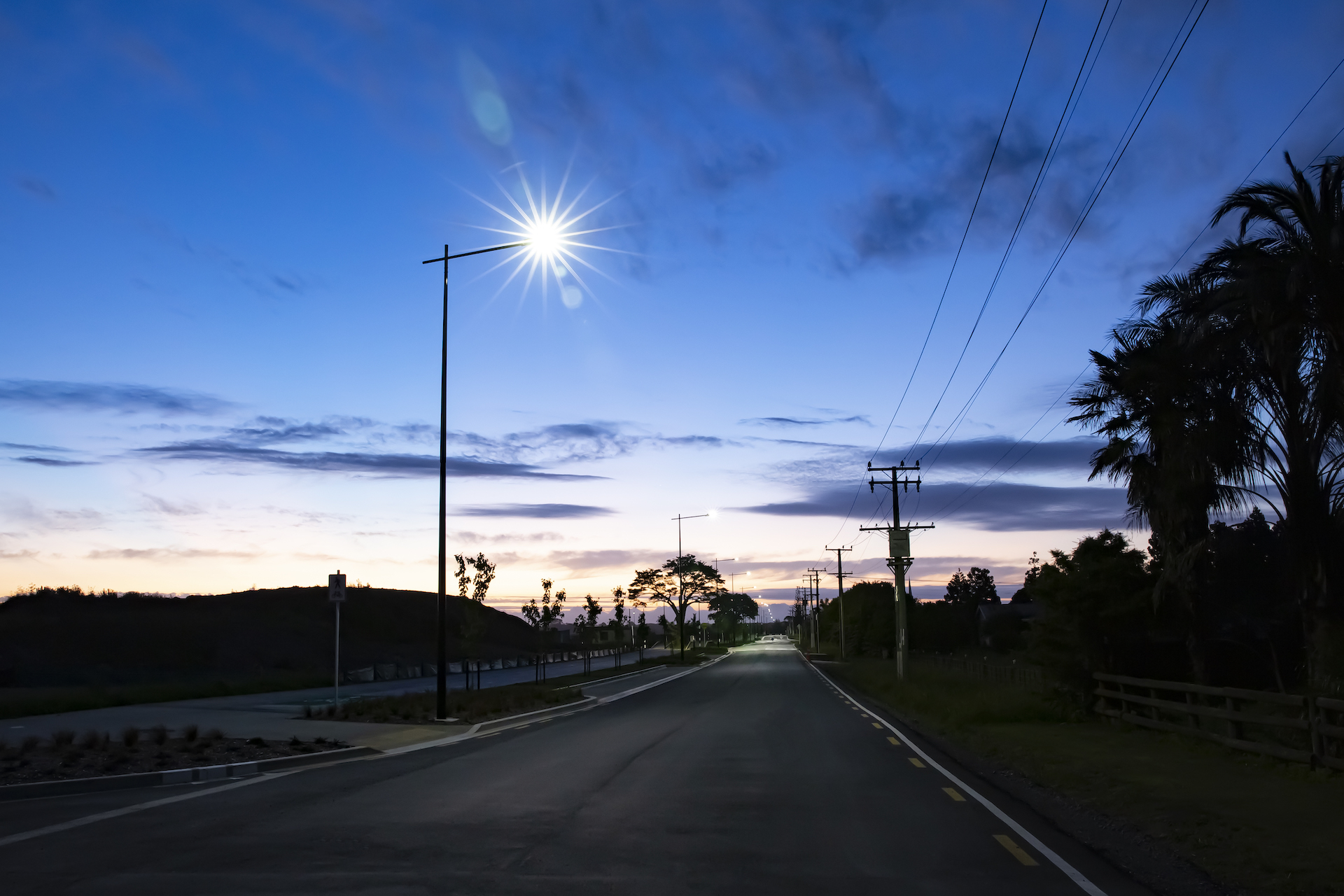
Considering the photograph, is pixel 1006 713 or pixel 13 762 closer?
pixel 13 762

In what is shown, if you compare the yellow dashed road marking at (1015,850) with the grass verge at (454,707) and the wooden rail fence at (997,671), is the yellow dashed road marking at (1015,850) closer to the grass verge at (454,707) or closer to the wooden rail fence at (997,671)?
the grass verge at (454,707)

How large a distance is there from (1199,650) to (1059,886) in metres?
19.0

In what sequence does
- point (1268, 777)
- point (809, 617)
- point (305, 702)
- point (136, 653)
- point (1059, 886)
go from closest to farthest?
point (1059, 886), point (1268, 777), point (305, 702), point (136, 653), point (809, 617)

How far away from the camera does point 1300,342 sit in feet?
61.3

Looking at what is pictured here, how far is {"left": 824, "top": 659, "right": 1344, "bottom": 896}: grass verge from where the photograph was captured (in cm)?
857

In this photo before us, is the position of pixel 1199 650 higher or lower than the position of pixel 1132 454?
lower

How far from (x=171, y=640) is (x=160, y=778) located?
7186cm

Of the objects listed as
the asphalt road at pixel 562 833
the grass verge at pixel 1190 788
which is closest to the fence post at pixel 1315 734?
the grass verge at pixel 1190 788

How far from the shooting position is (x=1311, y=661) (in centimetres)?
1902

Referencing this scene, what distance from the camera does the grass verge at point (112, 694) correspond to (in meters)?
25.3

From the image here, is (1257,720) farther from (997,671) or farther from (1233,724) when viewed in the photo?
(997,671)

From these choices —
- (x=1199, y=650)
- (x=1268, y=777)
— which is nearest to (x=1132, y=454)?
(x=1199, y=650)

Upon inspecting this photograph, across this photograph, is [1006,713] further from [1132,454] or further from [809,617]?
[809,617]

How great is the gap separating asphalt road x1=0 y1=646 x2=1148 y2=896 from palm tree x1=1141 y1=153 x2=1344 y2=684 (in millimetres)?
9021
